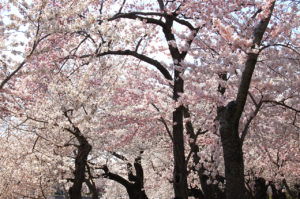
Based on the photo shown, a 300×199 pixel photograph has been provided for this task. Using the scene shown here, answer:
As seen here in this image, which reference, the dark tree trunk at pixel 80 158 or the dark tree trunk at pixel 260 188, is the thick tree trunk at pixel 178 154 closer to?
the dark tree trunk at pixel 80 158

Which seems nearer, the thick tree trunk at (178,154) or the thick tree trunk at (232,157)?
the thick tree trunk at (232,157)

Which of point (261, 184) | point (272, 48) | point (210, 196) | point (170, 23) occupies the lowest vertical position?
point (210, 196)

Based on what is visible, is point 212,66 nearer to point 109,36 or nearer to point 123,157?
point 109,36

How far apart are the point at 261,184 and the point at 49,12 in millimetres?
19176

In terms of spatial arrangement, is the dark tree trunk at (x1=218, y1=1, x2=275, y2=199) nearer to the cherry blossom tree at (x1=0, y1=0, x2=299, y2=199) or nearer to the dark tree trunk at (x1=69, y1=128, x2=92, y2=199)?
the cherry blossom tree at (x1=0, y1=0, x2=299, y2=199)

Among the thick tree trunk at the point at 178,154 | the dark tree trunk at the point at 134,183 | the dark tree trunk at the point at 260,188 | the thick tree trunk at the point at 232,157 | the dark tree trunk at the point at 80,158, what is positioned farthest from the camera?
the dark tree trunk at the point at 260,188

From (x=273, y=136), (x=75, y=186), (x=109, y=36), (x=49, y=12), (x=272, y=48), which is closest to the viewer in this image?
(x=49, y=12)

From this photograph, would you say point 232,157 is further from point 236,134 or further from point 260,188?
point 260,188

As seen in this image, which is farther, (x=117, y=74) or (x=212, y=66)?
(x=117, y=74)

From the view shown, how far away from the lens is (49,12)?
4.53m

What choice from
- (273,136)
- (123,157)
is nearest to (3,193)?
(123,157)

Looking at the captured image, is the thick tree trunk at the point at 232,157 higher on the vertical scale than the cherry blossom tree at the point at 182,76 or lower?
lower

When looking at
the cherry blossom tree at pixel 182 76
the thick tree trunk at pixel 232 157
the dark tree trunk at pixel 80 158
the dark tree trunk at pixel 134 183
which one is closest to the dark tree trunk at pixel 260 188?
the dark tree trunk at pixel 134 183

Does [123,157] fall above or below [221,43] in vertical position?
below
